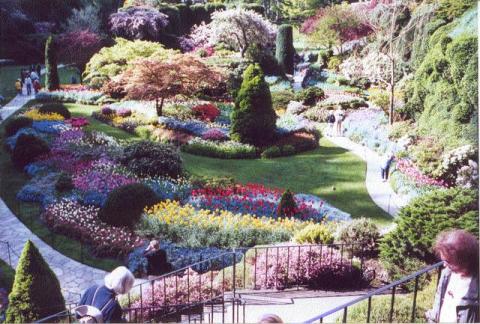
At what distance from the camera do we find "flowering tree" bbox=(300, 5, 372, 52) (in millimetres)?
31688

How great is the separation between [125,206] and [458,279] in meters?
7.89

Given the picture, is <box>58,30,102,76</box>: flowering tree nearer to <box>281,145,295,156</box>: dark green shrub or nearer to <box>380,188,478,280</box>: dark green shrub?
<box>281,145,295,156</box>: dark green shrub

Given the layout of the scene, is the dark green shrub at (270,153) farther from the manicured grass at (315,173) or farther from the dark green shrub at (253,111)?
the dark green shrub at (253,111)

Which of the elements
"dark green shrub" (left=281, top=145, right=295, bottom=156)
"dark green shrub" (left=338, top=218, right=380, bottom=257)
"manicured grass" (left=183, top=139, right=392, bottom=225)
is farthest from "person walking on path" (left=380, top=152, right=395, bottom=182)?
"dark green shrub" (left=338, top=218, right=380, bottom=257)

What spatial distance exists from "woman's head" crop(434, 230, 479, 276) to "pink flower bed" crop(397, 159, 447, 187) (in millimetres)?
9120

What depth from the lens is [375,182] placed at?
14328 mm

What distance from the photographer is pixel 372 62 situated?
22906 mm

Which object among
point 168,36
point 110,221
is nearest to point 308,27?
point 168,36

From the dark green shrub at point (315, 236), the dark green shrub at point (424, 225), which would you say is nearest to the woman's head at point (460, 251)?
the dark green shrub at point (424, 225)

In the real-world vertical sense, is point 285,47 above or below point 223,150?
above

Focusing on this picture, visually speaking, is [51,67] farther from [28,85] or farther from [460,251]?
[460,251]

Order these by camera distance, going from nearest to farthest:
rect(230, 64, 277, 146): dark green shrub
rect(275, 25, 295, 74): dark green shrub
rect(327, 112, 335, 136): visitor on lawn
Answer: rect(230, 64, 277, 146): dark green shrub < rect(327, 112, 335, 136): visitor on lawn < rect(275, 25, 295, 74): dark green shrub

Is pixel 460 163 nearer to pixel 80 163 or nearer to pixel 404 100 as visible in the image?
pixel 404 100

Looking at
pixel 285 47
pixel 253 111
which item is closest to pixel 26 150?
pixel 253 111
